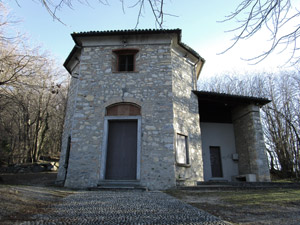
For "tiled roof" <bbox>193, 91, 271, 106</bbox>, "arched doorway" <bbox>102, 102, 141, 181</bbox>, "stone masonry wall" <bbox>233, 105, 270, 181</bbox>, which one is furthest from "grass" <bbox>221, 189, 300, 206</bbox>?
"tiled roof" <bbox>193, 91, 271, 106</bbox>

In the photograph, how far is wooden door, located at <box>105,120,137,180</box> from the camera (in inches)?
299

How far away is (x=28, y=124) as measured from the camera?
56.1ft

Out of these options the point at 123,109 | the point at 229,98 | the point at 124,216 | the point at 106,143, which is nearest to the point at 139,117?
the point at 123,109

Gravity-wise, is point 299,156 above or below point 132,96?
below

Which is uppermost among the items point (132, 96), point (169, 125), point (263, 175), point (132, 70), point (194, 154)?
point (132, 70)

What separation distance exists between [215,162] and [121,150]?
5543 millimetres

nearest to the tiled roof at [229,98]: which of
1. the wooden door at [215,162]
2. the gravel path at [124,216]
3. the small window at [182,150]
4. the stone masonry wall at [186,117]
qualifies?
the stone masonry wall at [186,117]

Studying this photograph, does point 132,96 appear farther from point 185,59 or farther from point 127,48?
point 185,59

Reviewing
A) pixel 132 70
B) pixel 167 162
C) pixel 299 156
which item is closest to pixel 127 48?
pixel 132 70

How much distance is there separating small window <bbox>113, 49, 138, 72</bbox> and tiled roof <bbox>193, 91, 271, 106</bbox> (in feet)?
10.1

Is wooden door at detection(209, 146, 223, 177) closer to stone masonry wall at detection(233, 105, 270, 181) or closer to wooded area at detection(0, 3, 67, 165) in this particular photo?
stone masonry wall at detection(233, 105, 270, 181)

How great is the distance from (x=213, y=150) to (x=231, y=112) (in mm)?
2245

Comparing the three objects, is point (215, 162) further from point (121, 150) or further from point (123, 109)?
point (123, 109)

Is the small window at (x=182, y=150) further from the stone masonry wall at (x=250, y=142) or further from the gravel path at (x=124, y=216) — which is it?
the gravel path at (x=124, y=216)
